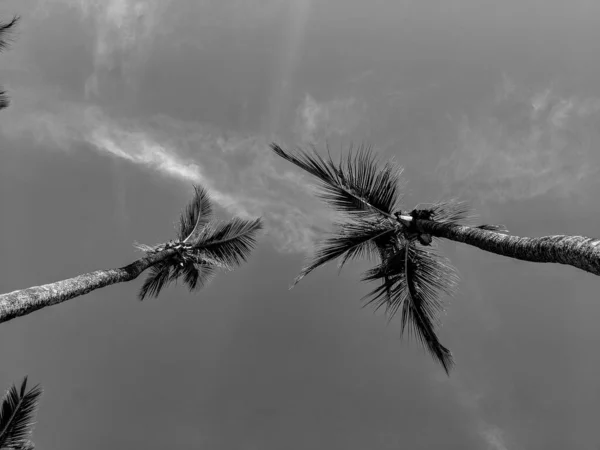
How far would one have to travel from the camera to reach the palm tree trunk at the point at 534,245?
4512 millimetres

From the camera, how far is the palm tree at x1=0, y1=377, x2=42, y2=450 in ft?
26.9

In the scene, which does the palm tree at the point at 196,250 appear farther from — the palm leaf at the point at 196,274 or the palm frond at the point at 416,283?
the palm frond at the point at 416,283

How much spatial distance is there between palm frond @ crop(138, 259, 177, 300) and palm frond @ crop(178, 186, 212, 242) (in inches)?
30.8

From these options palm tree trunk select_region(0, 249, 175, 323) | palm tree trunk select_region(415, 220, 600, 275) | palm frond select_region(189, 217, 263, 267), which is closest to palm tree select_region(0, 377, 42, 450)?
palm tree trunk select_region(0, 249, 175, 323)

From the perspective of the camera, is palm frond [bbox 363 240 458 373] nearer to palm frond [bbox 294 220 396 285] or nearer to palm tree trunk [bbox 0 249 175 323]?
palm frond [bbox 294 220 396 285]

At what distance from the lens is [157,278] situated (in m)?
11.9

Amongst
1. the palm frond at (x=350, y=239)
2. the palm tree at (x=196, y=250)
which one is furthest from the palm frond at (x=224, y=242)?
the palm frond at (x=350, y=239)

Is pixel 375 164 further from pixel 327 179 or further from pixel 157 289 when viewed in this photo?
pixel 157 289

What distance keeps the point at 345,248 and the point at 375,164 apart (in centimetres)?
159

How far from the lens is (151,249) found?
10922 mm

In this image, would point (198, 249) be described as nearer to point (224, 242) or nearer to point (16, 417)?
point (224, 242)

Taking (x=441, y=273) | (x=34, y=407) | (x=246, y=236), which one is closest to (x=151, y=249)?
(x=246, y=236)

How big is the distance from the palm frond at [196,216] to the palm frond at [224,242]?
1.00 ft

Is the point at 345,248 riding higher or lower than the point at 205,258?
lower
